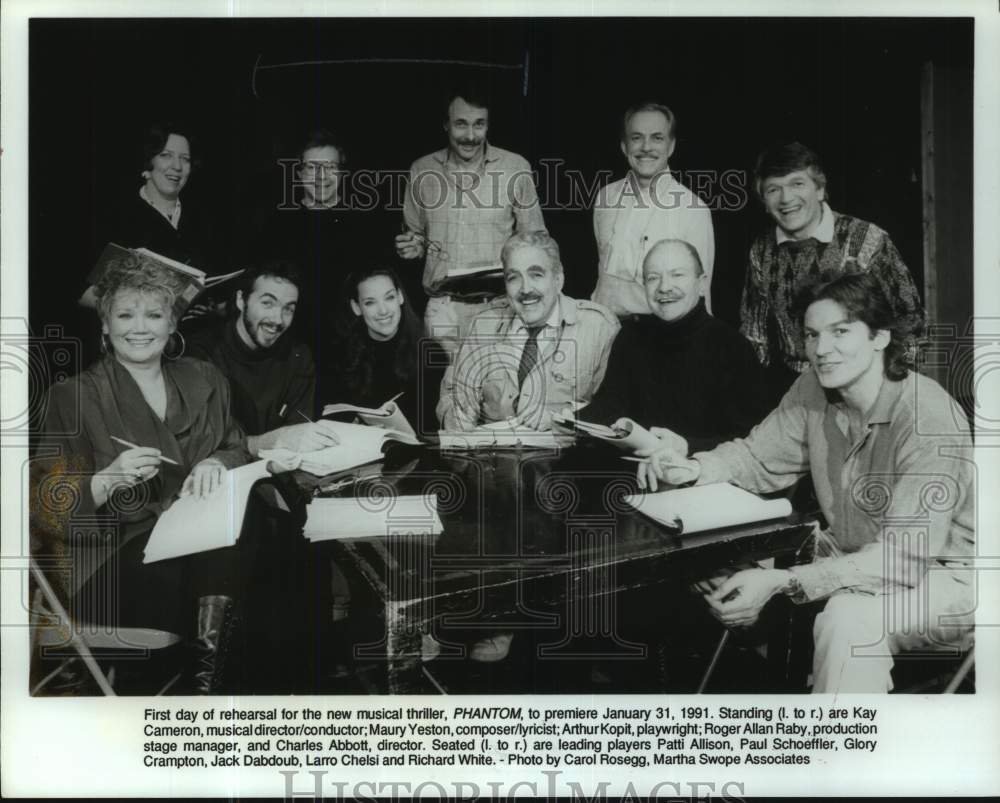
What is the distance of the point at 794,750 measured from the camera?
3.71m

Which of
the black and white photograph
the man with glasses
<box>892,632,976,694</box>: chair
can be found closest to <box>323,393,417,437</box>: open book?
the black and white photograph

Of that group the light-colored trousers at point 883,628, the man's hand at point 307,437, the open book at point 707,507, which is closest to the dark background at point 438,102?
the man's hand at point 307,437

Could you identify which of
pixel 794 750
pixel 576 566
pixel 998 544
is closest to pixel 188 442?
pixel 576 566

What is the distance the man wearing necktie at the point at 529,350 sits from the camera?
373 centimetres

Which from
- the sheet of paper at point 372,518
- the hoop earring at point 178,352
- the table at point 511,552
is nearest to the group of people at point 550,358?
the hoop earring at point 178,352

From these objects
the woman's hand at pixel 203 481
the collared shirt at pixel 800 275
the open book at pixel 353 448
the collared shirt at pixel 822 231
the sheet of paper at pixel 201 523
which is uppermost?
the collared shirt at pixel 822 231

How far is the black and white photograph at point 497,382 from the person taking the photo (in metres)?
3.70

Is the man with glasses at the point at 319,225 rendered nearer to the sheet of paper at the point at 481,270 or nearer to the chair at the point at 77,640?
the sheet of paper at the point at 481,270

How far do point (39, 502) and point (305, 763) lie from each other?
1.45 meters

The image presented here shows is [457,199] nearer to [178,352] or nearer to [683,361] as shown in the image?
[683,361]

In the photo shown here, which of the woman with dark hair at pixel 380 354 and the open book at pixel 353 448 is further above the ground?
the woman with dark hair at pixel 380 354

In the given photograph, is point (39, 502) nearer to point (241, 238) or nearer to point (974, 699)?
point (241, 238)
